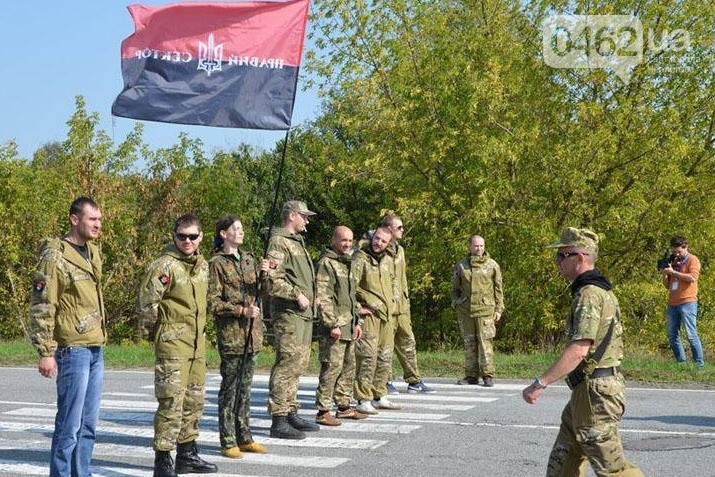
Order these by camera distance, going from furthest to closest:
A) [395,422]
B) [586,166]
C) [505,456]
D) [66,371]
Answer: [586,166]
[395,422]
[505,456]
[66,371]

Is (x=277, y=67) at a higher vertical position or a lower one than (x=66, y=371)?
higher

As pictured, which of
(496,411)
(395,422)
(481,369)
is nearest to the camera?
(395,422)

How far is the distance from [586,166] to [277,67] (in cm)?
1314

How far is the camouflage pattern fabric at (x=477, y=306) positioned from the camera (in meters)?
13.7

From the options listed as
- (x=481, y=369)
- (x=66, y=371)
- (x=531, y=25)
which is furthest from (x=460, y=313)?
(x=531, y=25)

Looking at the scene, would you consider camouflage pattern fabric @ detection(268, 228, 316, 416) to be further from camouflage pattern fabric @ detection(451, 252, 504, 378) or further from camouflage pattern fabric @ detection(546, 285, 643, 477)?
camouflage pattern fabric @ detection(451, 252, 504, 378)

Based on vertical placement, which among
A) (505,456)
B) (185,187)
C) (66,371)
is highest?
(185,187)

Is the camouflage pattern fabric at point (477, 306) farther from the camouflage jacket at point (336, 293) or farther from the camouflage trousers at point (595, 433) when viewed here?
the camouflage trousers at point (595, 433)

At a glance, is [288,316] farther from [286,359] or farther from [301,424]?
[301,424]

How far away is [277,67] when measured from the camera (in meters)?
8.81

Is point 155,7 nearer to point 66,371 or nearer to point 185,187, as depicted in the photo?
point 66,371

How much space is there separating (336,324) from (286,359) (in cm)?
93

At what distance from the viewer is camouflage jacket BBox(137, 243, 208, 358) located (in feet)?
24.3

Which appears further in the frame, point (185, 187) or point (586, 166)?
point (185, 187)
